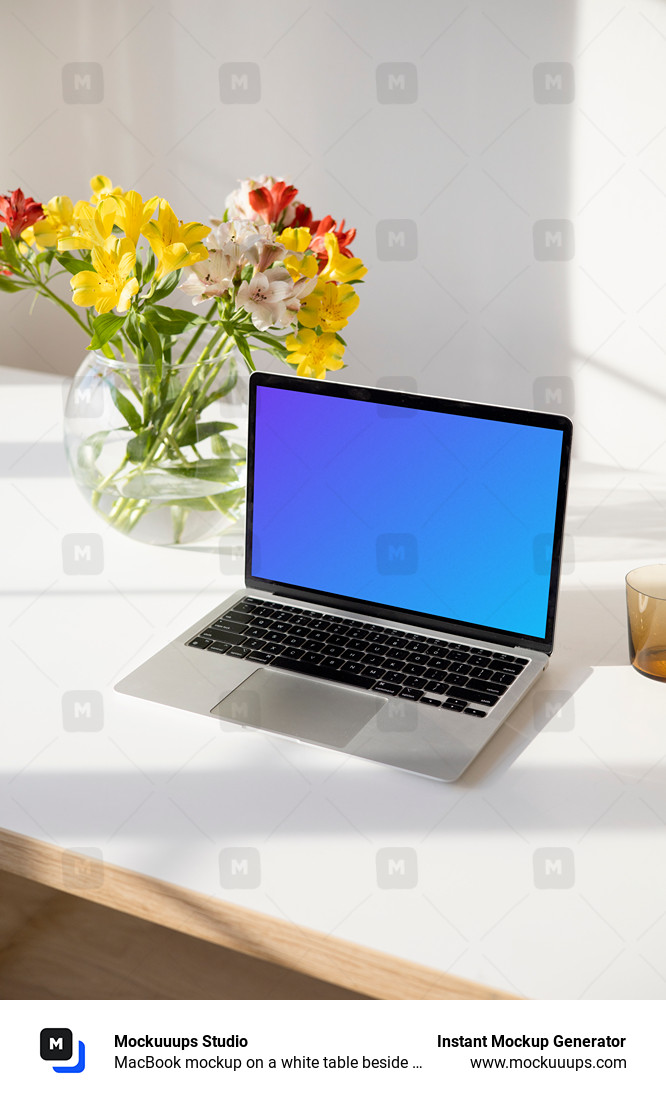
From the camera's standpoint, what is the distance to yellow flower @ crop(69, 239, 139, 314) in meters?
1.12

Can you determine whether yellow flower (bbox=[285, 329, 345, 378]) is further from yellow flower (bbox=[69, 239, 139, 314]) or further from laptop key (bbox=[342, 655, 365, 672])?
laptop key (bbox=[342, 655, 365, 672])

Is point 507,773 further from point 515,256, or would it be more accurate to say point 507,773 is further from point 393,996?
point 515,256

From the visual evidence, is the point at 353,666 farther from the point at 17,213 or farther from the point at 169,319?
the point at 17,213

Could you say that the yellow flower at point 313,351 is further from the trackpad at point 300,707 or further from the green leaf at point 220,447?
the trackpad at point 300,707

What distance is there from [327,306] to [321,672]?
0.45 m

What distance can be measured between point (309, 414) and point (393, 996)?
0.65m

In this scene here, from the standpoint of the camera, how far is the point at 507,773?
96 centimetres

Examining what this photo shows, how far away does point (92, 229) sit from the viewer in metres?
1.13

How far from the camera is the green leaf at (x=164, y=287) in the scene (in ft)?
3.79

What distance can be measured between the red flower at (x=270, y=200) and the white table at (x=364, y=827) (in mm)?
497
